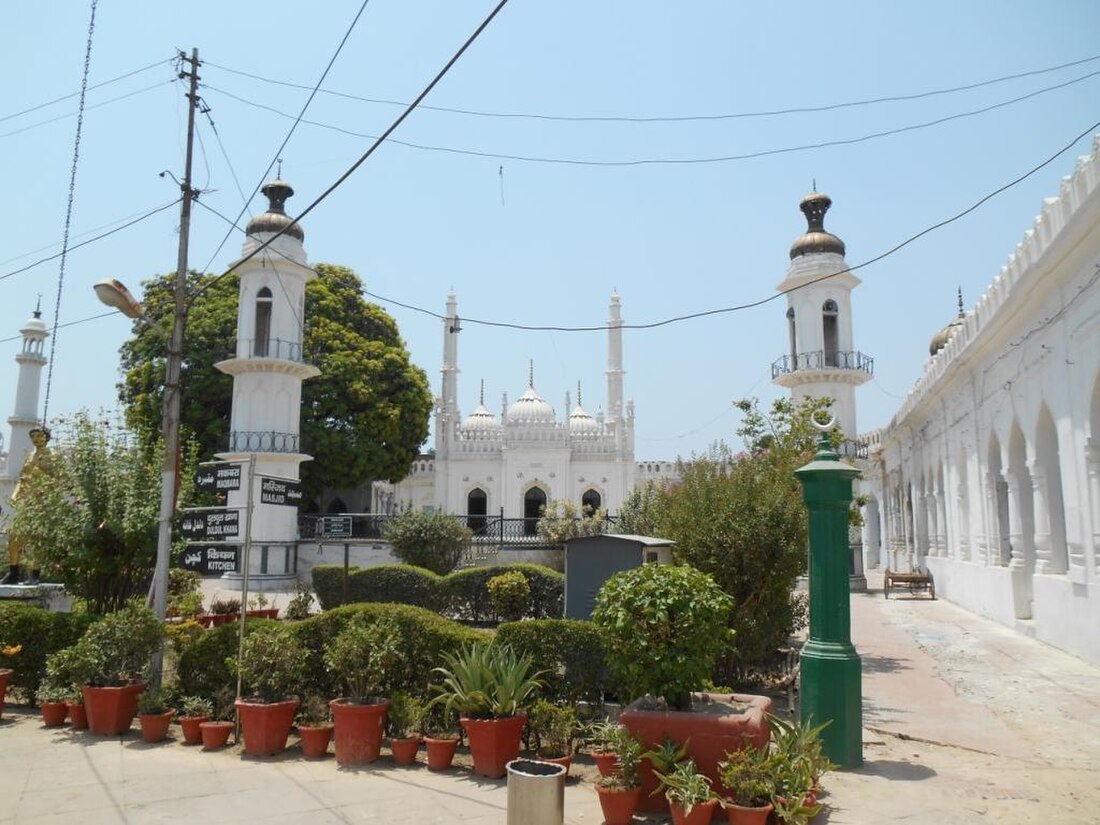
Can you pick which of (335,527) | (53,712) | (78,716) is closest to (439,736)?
(78,716)

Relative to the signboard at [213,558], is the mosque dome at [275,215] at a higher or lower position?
higher

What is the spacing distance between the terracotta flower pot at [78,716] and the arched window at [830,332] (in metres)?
25.2

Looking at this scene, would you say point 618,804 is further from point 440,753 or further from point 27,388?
point 27,388

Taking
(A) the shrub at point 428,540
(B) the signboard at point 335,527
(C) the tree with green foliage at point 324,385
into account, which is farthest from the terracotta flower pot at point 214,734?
(C) the tree with green foliage at point 324,385

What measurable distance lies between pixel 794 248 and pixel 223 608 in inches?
888

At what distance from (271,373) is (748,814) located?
22.8 metres

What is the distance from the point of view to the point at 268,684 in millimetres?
7059

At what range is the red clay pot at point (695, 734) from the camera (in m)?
5.38

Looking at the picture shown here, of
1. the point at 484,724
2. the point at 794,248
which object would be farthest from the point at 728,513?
the point at 794,248

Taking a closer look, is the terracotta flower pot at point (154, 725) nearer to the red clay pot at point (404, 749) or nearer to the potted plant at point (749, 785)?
the red clay pot at point (404, 749)

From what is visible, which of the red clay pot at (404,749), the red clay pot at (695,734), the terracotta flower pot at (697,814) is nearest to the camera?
the terracotta flower pot at (697,814)

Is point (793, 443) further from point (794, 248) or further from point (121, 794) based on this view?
point (794, 248)

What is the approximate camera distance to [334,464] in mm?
31297

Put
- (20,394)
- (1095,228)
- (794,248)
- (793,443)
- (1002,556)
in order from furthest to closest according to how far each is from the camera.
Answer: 1. (20,394)
2. (794,248)
3. (1002,556)
4. (793,443)
5. (1095,228)
